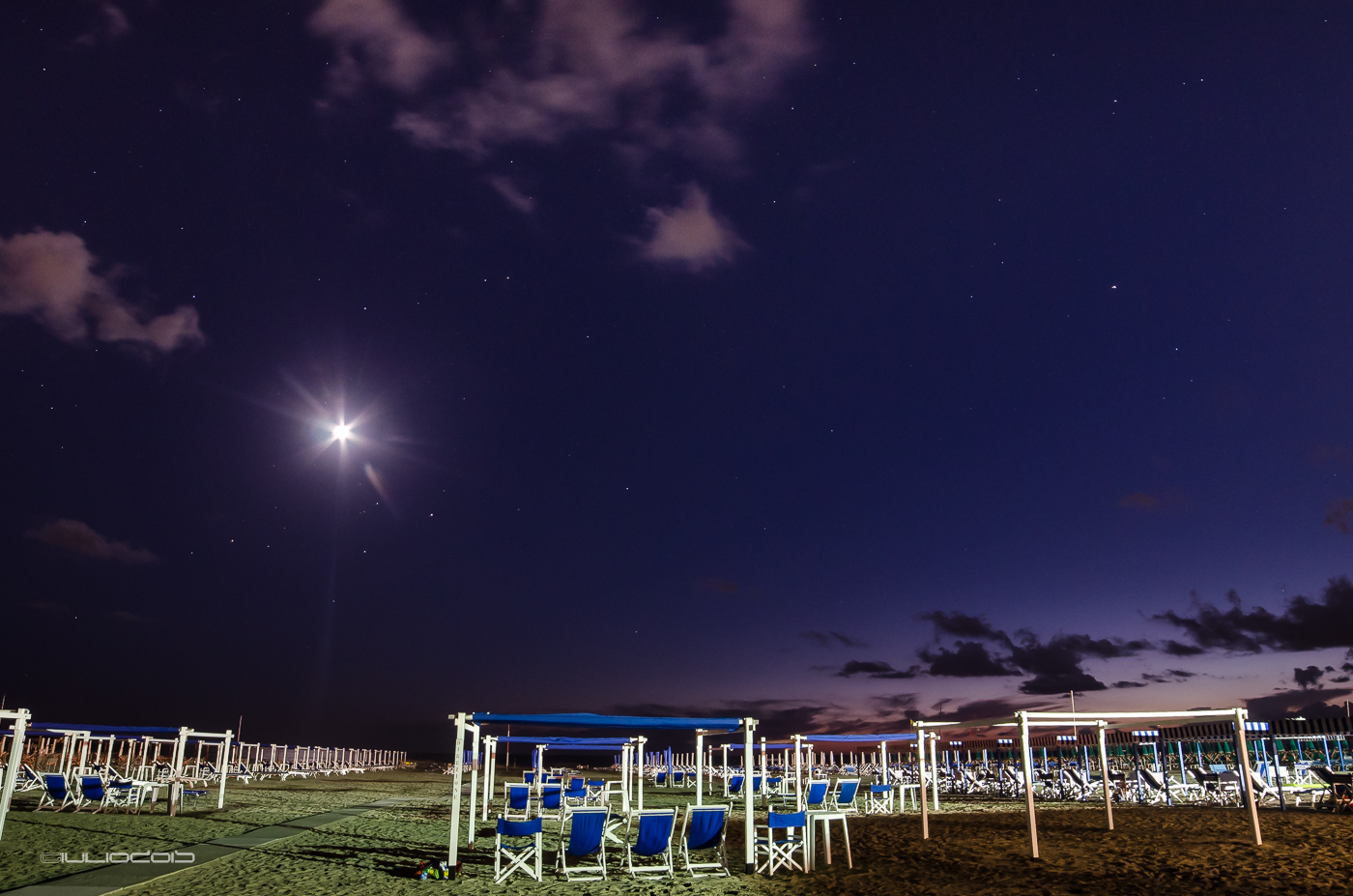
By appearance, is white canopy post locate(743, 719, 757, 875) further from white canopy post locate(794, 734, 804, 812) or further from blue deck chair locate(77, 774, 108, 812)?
blue deck chair locate(77, 774, 108, 812)

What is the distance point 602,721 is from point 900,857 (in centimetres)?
511

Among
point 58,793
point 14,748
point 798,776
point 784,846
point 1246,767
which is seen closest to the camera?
point 14,748

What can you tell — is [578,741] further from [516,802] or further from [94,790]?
[94,790]

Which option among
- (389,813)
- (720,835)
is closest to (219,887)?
(720,835)

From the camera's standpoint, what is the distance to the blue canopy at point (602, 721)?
1192 centimetres

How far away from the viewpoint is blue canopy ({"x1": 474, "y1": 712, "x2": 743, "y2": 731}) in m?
11.9

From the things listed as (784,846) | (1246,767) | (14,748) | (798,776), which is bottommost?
(784,846)

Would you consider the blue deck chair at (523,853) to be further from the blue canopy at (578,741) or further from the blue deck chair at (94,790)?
the blue deck chair at (94,790)

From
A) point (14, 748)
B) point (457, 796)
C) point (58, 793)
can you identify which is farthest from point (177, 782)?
point (457, 796)

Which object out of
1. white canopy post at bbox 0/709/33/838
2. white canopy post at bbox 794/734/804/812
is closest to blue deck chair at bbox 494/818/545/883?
white canopy post at bbox 794/734/804/812

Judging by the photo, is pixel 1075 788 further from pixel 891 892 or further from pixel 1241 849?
pixel 891 892

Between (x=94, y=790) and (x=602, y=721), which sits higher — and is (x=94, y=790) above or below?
below

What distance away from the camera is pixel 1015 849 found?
1269 cm

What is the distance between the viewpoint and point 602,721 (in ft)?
38.8
